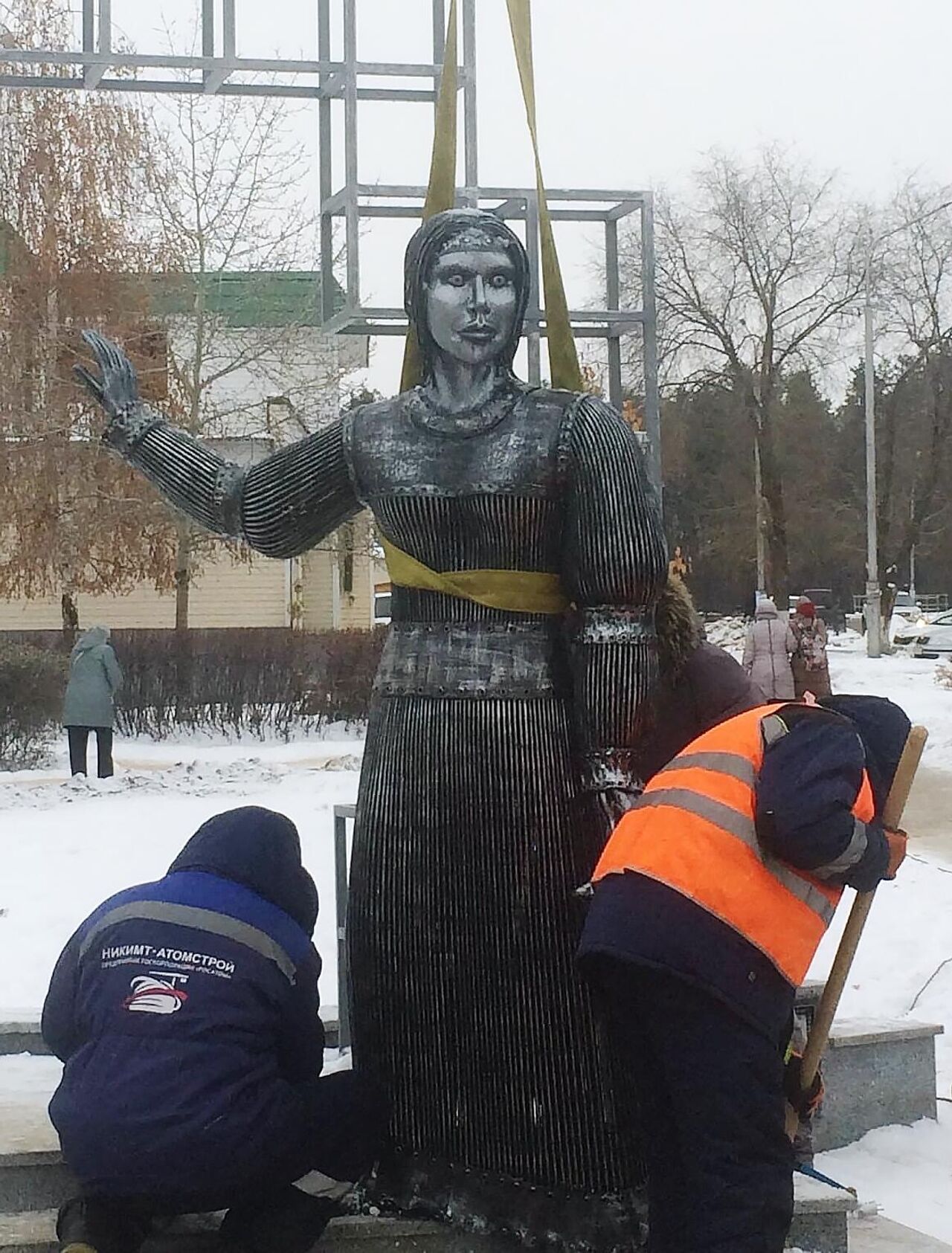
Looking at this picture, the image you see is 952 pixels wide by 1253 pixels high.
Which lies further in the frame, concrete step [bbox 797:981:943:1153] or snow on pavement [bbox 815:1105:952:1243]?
concrete step [bbox 797:981:943:1153]

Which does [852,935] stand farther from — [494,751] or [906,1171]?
[906,1171]

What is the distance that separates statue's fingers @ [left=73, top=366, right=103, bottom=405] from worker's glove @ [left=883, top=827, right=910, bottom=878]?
75.0 inches

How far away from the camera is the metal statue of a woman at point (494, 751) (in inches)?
111

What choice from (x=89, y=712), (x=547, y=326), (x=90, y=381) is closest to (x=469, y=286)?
(x=547, y=326)

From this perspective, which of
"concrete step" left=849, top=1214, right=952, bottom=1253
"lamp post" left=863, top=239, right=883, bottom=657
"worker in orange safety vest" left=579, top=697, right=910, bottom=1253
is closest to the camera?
"worker in orange safety vest" left=579, top=697, right=910, bottom=1253

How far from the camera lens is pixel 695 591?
152ft

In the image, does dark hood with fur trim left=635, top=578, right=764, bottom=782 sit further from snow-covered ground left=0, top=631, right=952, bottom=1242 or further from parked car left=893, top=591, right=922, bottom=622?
parked car left=893, top=591, right=922, bottom=622

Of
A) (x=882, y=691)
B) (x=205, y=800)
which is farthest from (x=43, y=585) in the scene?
(x=882, y=691)

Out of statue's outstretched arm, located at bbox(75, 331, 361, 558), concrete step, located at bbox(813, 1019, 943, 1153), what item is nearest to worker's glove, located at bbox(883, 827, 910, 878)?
statue's outstretched arm, located at bbox(75, 331, 361, 558)

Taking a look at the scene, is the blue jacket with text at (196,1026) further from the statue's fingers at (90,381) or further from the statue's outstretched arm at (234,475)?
the statue's fingers at (90,381)

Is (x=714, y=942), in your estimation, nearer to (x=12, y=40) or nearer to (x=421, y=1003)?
(x=421, y=1003)

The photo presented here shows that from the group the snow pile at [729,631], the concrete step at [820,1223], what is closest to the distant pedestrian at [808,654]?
the concrete step at [820,1223]

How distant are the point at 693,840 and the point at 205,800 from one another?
8.79 metres

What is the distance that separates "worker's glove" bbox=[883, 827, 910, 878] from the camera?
271 centimetres
